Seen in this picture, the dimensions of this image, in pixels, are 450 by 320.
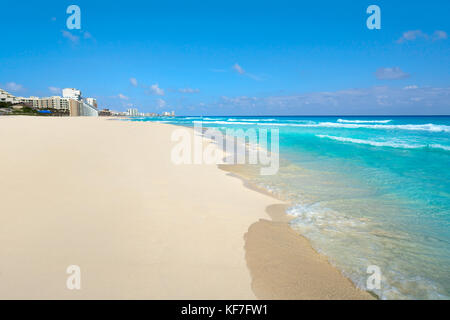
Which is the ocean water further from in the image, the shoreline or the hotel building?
the hotel building

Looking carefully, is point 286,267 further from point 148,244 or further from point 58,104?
point 58,104

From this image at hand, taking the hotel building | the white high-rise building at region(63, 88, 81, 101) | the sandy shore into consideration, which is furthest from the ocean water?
the white high-rise building at region(63, 88, 81, 101)

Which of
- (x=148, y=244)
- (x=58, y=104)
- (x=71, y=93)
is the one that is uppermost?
(x=71, y=93)

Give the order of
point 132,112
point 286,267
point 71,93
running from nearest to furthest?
point 286,267
point 71,93
point 132,112

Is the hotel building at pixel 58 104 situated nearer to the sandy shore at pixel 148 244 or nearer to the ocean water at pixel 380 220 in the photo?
the sandy shore at pixel 148 244

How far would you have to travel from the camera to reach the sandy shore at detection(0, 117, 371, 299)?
7.84ft

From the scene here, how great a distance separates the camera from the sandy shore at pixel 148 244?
2.39 meters

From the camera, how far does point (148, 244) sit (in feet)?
10.2

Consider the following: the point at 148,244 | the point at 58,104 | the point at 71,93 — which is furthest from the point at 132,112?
the point at 148,244

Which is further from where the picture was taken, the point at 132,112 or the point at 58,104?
the point at 132,112
